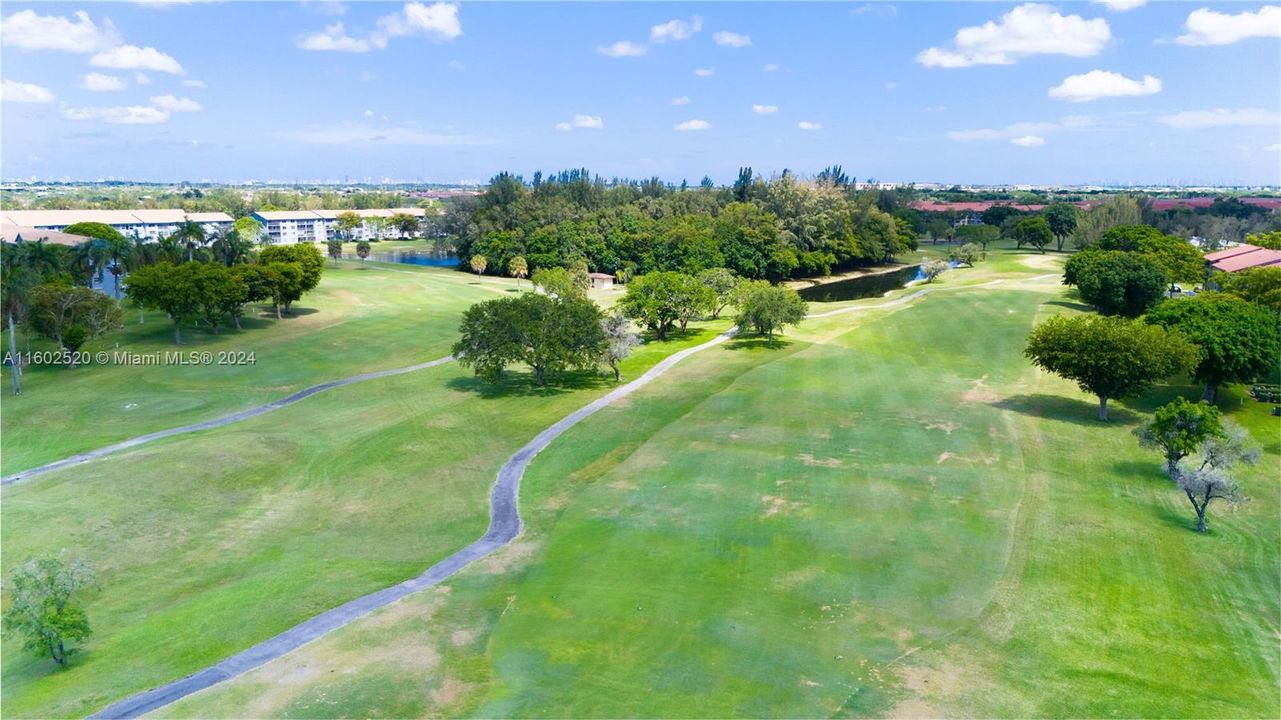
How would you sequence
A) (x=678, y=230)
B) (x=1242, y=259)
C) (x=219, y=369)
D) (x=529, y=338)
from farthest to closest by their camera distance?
1. (x=678, y=230)
2. (x=1242, y=259)
3. (x=219, y=369)
4. (x=529, y=338)

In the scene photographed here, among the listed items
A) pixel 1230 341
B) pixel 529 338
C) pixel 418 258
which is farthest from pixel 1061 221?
pixel 529 338

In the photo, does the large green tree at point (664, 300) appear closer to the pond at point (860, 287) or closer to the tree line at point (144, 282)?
the tree line at point (144, 282)

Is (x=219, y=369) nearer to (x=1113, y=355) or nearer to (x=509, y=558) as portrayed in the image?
(x=509, y=558)

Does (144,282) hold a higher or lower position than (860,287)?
higher

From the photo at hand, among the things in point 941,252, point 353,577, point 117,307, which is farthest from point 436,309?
point 941,252

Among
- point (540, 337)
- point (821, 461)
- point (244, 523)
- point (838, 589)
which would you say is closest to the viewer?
point (838, 589)

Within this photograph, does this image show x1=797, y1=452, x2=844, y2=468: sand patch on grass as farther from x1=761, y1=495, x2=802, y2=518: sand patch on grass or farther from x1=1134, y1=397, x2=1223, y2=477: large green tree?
x1=1134, y1=397, x2=1223, y2=477: large green tree

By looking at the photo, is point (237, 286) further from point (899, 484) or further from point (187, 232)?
point (899, 484)

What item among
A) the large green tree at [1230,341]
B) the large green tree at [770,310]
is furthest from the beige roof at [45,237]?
the large green tree at [1230,341]
